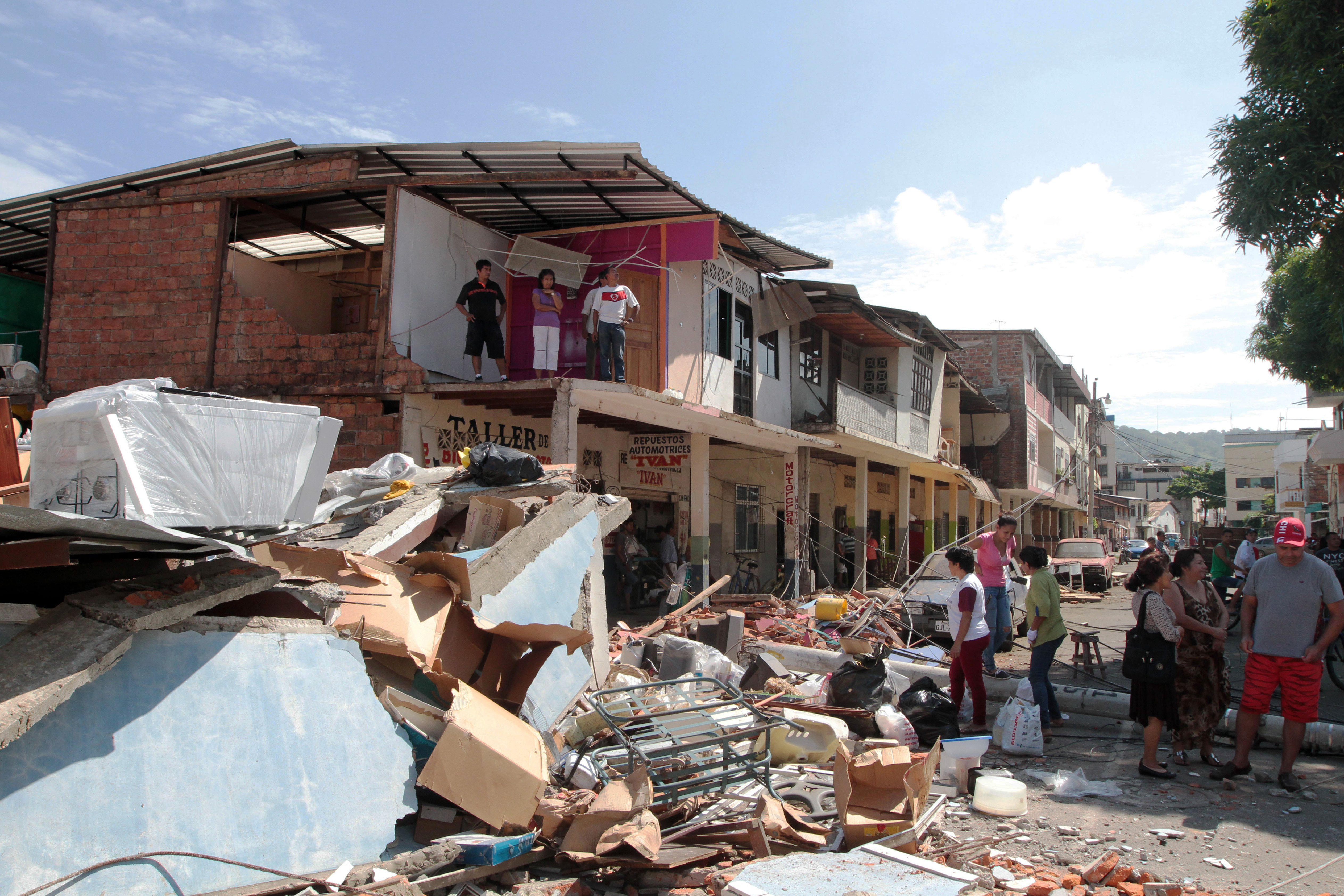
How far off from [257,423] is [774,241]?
10.0 metres

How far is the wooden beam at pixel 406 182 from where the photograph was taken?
10.4 meters

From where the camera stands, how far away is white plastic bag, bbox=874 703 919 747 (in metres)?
6.19

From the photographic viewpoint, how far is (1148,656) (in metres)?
5.95

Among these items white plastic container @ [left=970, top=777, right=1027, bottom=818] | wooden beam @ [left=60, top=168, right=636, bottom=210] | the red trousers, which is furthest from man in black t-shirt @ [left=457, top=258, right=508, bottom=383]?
white plastic container @ [left=970, top=777, right=1027, bottom=818]

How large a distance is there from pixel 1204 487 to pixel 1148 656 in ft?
316

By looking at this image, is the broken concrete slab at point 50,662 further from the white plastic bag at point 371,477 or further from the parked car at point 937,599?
the parked car at point 937,599

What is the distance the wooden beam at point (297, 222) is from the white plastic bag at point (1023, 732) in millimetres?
10503

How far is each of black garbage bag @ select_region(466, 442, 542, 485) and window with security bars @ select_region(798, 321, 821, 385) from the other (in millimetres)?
10951


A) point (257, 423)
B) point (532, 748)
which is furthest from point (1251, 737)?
point (257, 423)

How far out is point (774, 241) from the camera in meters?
13.8

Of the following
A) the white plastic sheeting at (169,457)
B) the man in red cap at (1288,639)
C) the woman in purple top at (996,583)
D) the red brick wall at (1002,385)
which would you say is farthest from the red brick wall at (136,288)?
the red brick wall at (1002,385)

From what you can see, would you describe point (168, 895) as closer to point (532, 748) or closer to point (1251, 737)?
point (532, 748)

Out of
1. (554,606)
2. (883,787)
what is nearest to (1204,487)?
(554,606)

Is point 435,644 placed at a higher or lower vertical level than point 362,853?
higher
